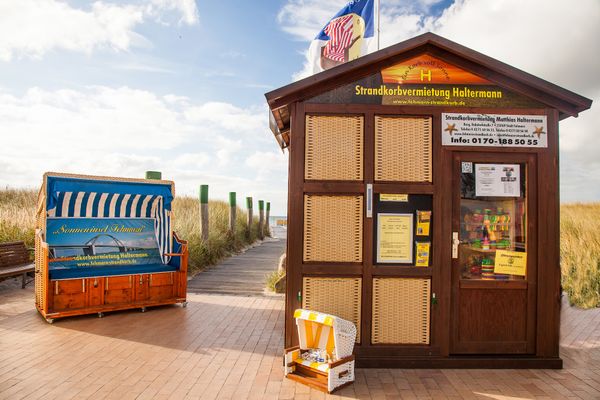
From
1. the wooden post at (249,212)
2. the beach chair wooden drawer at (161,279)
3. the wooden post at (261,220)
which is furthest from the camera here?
the wooden post at (261,220)

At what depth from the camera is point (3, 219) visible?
12.2m

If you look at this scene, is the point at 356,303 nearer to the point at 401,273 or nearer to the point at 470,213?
the point at 401,273

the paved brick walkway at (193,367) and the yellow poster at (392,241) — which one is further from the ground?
the yellow poster at (392,241)

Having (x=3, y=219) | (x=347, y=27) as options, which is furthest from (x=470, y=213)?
(x=3, y=219)

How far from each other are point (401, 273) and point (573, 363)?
2.57 metres

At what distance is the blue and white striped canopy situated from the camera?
7.88 m

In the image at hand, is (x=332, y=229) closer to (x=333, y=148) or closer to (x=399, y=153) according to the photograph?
(x=333, y=148)

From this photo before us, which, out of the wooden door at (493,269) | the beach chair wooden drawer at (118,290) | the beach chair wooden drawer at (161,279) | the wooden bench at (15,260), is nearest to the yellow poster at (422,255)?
the wooden door at (493,269)

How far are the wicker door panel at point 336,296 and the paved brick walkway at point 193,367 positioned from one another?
0.73 meters

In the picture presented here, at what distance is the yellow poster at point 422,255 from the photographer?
581 cm

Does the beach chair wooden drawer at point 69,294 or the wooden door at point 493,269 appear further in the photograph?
the beach chair wooden drawer at point 69,294

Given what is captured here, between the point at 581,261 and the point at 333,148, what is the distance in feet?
27.9

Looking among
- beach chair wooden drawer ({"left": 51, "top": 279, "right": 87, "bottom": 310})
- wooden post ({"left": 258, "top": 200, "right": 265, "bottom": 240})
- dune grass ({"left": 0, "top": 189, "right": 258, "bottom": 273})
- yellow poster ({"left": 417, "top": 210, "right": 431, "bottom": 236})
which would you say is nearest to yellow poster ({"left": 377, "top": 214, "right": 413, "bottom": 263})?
yellow poster ({"left": 417, "top": 210, "right": 431, "bottom": 236})

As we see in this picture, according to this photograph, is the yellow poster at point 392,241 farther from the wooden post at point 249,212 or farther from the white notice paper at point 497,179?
the wooden post at point 249,212
